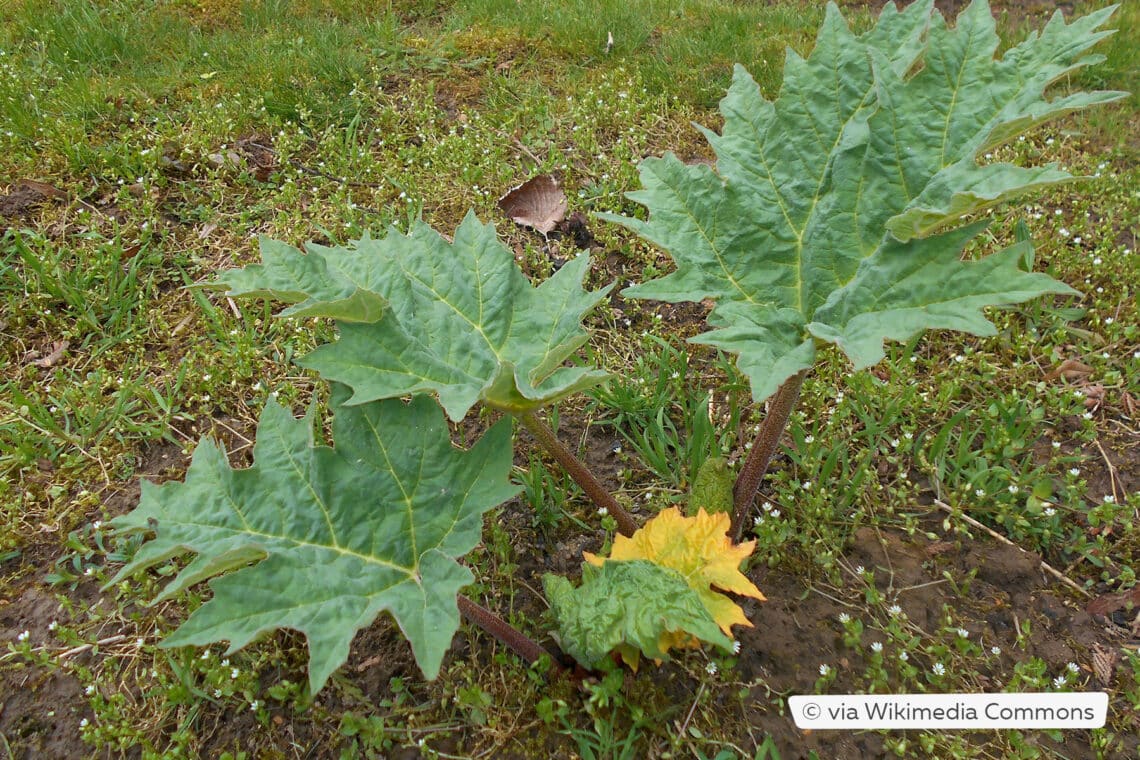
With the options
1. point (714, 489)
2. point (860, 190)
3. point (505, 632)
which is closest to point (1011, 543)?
point (714, 489)

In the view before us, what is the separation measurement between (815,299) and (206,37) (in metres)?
4.17

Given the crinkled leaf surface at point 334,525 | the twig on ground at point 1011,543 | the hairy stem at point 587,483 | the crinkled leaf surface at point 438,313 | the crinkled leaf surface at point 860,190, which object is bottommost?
the twig on ground at point 1011,543

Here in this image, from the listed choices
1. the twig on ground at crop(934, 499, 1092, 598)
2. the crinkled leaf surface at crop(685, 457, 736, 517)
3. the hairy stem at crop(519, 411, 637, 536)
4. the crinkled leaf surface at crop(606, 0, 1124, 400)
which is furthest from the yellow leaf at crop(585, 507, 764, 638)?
the twig on ground at crop(934, 499, 1092, 598)

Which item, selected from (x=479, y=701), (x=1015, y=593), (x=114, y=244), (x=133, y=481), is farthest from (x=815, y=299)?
(x=114, y=244)

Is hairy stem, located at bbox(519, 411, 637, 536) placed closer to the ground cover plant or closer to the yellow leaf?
the ground cover plant

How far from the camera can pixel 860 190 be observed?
2057 millimetres

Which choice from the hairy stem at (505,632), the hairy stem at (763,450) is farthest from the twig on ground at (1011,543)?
the hairy stem at (505,632)

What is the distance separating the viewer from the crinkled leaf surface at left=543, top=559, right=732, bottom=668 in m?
1.81

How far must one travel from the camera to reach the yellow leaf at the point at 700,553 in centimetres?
197

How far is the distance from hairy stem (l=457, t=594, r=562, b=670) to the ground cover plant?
39mm

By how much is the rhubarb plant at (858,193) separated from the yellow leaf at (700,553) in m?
0.37

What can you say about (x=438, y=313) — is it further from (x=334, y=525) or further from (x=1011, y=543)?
(x=1011, y=543)

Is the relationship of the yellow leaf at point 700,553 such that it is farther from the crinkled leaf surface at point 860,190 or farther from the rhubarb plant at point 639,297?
the crinkled leaf surface at point 860,190

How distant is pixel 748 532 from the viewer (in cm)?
262
